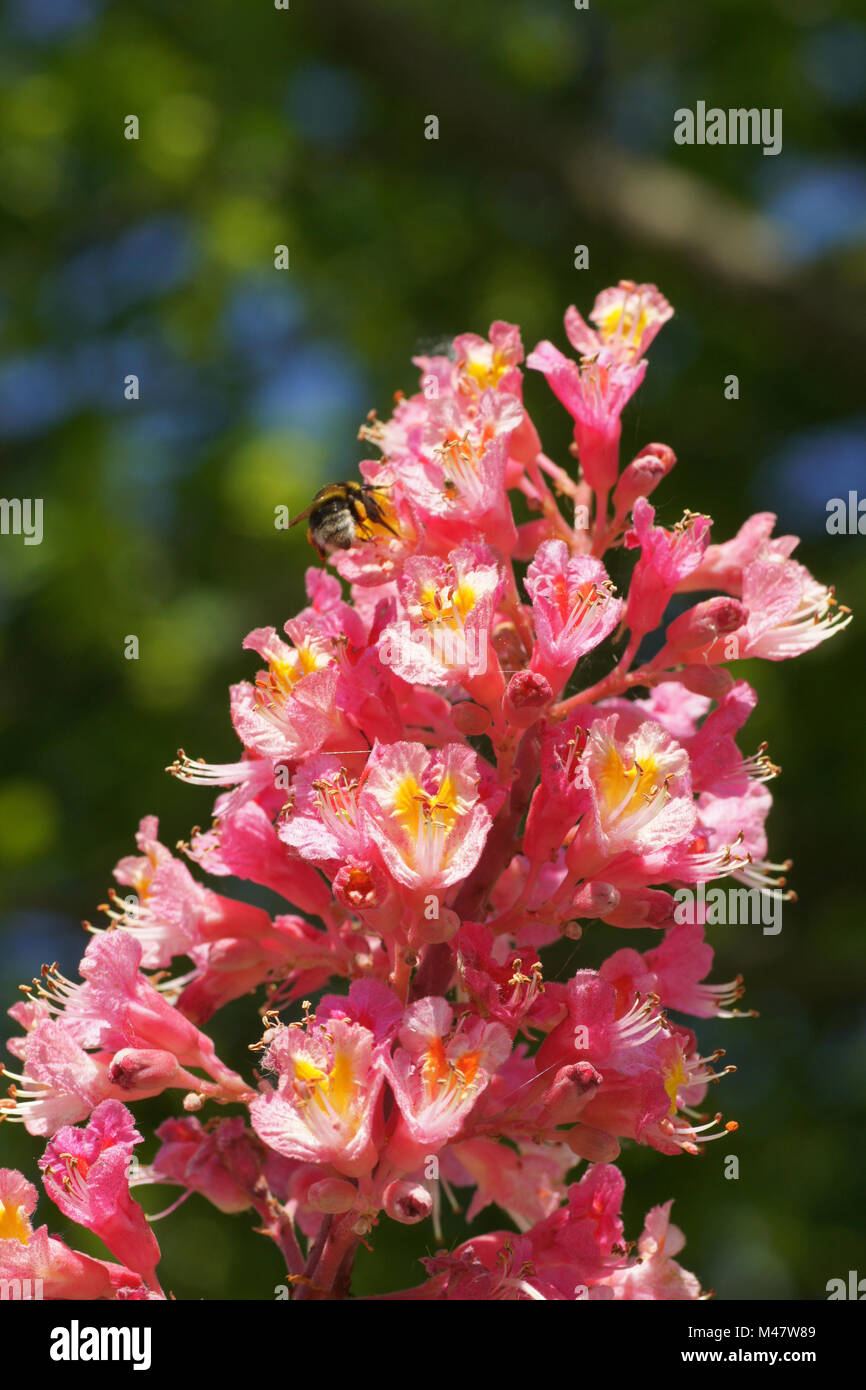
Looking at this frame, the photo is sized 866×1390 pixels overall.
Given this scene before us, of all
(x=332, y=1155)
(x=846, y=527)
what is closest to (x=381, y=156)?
(x=846, y=527)

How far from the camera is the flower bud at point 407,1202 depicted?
6.34 ft

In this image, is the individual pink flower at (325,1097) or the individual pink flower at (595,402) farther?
the individual pink flower at (595,402)

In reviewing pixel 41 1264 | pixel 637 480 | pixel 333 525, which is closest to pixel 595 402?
pixel 637 480

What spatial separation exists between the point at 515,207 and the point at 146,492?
9.31ft

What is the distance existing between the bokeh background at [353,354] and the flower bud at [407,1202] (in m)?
4.20

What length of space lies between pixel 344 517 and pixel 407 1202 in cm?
139

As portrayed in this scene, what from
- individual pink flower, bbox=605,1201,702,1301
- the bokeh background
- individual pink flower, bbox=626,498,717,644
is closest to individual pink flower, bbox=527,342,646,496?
individual pink flower, bbox=626,498,717,644

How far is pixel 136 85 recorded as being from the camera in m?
6.59

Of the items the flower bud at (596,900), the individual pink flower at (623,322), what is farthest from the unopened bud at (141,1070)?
the individual pink flower at (623,322)

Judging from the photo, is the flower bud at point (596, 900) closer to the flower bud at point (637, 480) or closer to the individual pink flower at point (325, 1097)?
the individual pink flower at point (325, 1097)

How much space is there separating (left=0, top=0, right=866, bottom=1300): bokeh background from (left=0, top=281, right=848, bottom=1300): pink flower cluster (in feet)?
12.7

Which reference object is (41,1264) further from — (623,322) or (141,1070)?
(623,322)

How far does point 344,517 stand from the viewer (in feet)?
9.34

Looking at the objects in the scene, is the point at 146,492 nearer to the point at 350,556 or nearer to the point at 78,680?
the point at 78,680
